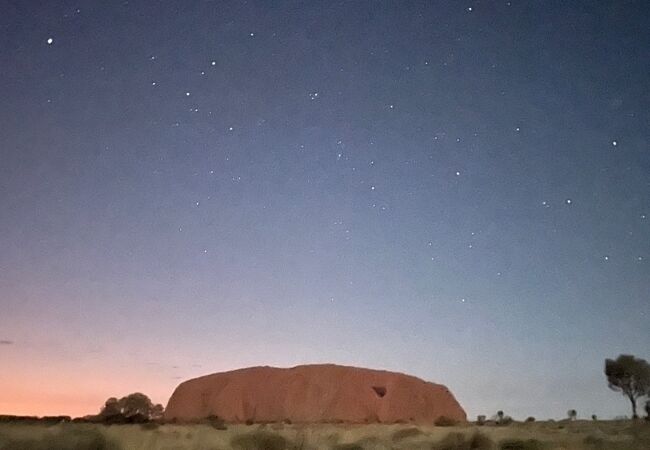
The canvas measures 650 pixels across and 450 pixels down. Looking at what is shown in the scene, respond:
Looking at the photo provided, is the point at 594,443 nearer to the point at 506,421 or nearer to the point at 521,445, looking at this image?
the point at 521,445

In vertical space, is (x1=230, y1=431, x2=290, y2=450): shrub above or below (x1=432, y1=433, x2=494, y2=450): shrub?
above

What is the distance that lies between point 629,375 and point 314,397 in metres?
51.4

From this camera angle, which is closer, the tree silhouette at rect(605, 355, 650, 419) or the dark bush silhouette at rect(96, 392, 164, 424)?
the tree silhouette at rect(605, 355, 650, 419)

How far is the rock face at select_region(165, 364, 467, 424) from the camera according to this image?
357 feet

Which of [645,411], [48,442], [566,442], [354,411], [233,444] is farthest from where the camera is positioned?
[354,411]

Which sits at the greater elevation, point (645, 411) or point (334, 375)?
point (334, 375)

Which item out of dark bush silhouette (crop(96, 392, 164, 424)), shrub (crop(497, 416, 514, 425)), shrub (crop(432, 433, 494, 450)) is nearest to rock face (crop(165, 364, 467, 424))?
dark bush silhouette (crop(96, 392, 164, 424))

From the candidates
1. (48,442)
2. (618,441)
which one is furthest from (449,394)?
(48,442)

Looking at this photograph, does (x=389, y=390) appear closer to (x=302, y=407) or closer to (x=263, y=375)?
(x=302, y=407)

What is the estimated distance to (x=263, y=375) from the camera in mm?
121312

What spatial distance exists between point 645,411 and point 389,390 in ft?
141

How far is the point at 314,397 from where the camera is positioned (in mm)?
113938

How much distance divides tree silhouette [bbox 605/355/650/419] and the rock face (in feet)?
111

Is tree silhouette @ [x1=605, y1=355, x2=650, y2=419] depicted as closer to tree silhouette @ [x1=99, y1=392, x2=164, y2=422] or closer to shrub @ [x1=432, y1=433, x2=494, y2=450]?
shrub @ [x1=432, y1=433, x2=494, y2=450]
